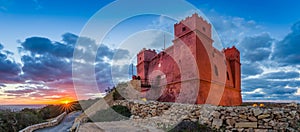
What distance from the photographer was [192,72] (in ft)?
51.5

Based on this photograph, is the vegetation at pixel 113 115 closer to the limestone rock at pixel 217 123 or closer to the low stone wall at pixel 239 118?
the low stone wall at pixel 239 118

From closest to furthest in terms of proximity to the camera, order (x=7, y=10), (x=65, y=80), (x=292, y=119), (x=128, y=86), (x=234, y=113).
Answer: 1. (x=292, y=119)
2. (x=234, y=113)
3. (x=7, y=10)
4. (x=65, y=80)
5. (x=128, y=86)

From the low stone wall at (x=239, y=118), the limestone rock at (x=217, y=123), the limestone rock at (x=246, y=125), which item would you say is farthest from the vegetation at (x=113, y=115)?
the limestone rock at (x=246, y=125)

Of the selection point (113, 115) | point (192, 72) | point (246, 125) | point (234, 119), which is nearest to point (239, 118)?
point (234, 119)

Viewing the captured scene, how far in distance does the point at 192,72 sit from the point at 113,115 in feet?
25.0

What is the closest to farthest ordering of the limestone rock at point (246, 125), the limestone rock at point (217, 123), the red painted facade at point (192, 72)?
the limestone rock at point (246, 125), the limestone rock at point (217, 123), the red painted facade at point (192, 72)

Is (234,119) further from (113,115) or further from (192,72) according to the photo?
(192,72)

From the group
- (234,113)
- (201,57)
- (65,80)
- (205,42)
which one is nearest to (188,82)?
(201,57)

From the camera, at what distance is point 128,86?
58.7ft

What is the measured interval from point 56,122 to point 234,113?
44.4ft

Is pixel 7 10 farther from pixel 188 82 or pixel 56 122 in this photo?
pixel 188 82

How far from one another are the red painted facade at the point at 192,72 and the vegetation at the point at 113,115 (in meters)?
6.03

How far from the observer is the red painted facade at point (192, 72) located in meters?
15.7

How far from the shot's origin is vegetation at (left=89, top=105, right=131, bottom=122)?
1040 cm
